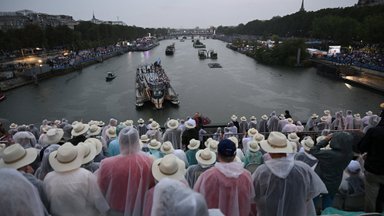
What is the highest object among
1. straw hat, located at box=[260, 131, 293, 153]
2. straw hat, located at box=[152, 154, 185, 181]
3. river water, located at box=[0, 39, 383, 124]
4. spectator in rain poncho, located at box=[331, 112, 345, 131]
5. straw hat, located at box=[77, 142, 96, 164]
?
straw hat, located at box=[260, 131, 293, 153]

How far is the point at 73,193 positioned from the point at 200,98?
92.0 feet

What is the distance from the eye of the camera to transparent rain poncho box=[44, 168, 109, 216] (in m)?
2.95

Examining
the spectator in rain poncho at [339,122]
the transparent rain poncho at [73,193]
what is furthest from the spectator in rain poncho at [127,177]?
the spectator in rain poncho at [339,122]

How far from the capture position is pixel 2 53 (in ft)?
163

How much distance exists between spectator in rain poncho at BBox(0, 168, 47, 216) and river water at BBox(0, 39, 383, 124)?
821 inches

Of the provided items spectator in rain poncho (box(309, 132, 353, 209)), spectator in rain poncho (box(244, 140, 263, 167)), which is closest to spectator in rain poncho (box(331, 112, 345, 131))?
spectator in rain poncho (box(244, 140, 263, 167))

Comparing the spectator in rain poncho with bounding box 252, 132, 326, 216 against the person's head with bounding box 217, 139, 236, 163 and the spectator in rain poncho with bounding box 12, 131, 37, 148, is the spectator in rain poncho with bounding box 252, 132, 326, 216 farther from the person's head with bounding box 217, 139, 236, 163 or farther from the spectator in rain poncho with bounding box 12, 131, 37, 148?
the spectator in rain poncho with bounding box 12, 131, 37, 148

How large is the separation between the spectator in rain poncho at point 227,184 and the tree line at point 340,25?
145ft

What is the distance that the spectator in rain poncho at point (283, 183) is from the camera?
114 inches

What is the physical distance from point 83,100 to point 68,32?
3636 cm

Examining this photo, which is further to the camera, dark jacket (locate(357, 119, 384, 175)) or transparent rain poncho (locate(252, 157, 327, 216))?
dark jacket (locate(357, 119, 384, 175))

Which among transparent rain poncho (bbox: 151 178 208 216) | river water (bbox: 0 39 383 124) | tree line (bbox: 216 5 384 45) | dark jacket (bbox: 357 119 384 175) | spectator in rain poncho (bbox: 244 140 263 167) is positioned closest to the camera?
transparent rain poncho (bbox: 151 178 208 216)

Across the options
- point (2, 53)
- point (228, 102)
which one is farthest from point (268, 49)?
point (2, 53)

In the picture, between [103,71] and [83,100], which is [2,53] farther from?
[83,100]
